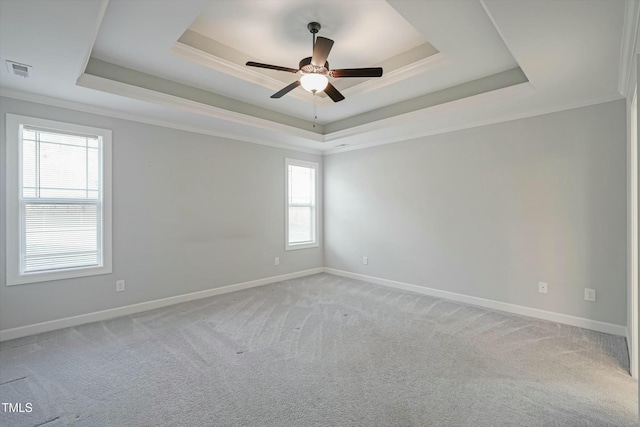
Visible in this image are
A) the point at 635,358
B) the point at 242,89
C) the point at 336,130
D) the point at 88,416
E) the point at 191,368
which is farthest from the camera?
the point at 336,130

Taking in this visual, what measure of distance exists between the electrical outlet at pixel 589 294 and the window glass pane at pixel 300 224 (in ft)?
13.8

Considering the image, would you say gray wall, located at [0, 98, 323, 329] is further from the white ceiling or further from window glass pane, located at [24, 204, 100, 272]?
the white ceiling

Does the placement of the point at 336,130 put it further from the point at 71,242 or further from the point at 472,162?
the point at 71,242

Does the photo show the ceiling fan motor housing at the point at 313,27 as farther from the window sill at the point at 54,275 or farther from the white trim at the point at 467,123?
the window sill at the point at 54,275

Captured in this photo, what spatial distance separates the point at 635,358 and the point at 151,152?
5.31 metres

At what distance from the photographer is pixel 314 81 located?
2.77m

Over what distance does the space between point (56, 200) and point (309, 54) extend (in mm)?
3265

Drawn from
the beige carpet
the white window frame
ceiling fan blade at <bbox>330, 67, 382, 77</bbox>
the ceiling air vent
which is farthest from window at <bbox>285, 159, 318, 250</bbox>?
the ceiling air vent

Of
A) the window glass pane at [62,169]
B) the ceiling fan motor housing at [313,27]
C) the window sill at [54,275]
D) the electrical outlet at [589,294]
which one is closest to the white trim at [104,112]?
the window glass pane at [62,169]

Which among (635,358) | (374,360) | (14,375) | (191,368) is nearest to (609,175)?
(635,358)

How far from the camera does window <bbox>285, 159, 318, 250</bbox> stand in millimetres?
5727

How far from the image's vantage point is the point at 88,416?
1935 millimetres

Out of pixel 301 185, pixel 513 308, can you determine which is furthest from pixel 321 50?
pixel 513 308

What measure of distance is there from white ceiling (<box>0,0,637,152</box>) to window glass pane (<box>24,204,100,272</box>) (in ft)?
3.93
